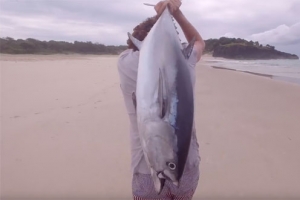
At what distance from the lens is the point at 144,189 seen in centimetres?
177

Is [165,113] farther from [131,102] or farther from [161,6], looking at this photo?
[161,6]

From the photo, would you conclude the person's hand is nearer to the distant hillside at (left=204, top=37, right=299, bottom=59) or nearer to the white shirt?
the white shirt

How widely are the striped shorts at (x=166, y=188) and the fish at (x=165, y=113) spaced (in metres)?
0.27

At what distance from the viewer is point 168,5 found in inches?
69.8

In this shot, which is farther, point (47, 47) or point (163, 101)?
point (47, 47)

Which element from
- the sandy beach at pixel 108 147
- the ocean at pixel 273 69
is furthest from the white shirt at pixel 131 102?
the ocean at pixel 273 69

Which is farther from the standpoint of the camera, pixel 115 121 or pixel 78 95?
pixel 78 95

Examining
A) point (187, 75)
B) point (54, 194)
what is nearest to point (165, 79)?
point (187, 75)

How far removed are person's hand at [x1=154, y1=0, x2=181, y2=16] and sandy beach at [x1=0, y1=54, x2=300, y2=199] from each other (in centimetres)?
203

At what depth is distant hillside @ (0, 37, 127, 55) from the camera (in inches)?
1082

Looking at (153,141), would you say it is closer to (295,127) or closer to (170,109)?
(170,109)

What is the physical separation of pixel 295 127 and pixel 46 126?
407cm

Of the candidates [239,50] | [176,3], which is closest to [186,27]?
[176,3]

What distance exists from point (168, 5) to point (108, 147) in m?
2.75
